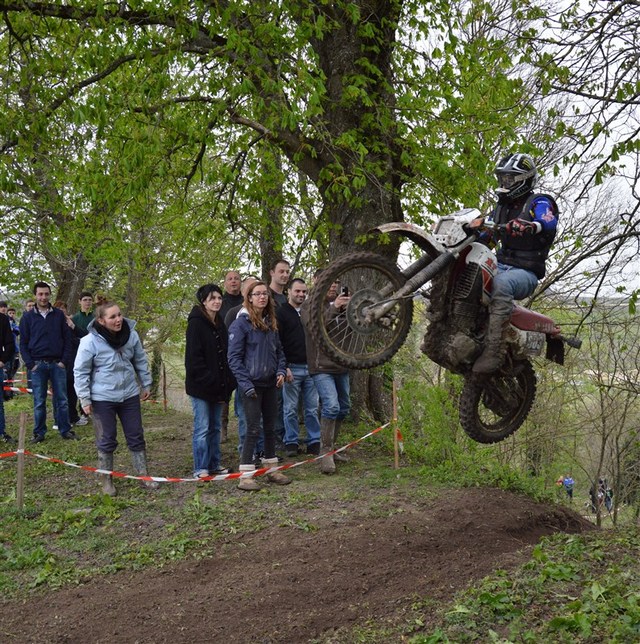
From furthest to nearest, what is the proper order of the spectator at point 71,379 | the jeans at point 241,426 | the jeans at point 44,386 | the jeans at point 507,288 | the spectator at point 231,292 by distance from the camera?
the spectator at point 71,379 < the jeans at point 44,386 < the spectator at point 231,292 < the jeans at point 241,426 < the jeans at point 507,288

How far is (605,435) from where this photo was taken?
15.7 meters

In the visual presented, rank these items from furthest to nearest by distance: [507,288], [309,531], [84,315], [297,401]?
[84,315], [297,401], [309,531], [507,288]

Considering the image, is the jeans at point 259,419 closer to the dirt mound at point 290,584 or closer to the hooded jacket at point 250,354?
the hooded jacket at point 250,354

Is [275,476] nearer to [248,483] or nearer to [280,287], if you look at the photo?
[248,483]

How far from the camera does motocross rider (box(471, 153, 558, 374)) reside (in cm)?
545

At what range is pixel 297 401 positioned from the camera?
9516 mm

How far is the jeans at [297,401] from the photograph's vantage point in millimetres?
9297

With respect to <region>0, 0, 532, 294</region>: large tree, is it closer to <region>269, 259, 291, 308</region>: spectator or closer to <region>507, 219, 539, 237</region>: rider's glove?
<region>269, 259, 291, 308</region>: spectator

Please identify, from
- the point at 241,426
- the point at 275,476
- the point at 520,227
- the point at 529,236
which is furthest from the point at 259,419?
the point at 520,227

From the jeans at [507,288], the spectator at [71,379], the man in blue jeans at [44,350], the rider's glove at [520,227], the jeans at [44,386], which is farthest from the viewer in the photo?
the spectator at [71,379]

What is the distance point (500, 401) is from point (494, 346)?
104 cm

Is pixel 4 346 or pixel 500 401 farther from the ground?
pixel 4 346

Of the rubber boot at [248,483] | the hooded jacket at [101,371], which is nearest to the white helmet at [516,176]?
the rubber boot at [248,483]

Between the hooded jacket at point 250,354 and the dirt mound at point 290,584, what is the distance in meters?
1.67
